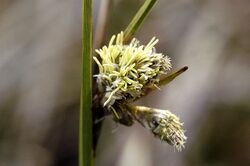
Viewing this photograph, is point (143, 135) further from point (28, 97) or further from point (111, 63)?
point (111, 63)

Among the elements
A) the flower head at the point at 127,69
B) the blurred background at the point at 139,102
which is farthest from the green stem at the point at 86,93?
the blurred background at the point at 139,102

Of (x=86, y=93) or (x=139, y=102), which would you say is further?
(x=139, y=102)

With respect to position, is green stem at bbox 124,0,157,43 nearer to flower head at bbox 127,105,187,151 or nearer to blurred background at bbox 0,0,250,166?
flower head at bbox 127,105,187,151

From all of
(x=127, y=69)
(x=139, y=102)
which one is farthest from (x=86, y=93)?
(x=139, y=102)

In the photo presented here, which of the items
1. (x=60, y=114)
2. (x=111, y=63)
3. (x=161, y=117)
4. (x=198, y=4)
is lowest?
(x=161, y=117)

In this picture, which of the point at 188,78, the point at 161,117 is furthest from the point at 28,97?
the point at 161,117

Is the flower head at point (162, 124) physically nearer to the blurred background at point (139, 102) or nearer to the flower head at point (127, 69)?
the flower head at point (127, 69)

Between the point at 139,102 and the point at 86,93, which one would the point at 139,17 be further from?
the point at 139,102
